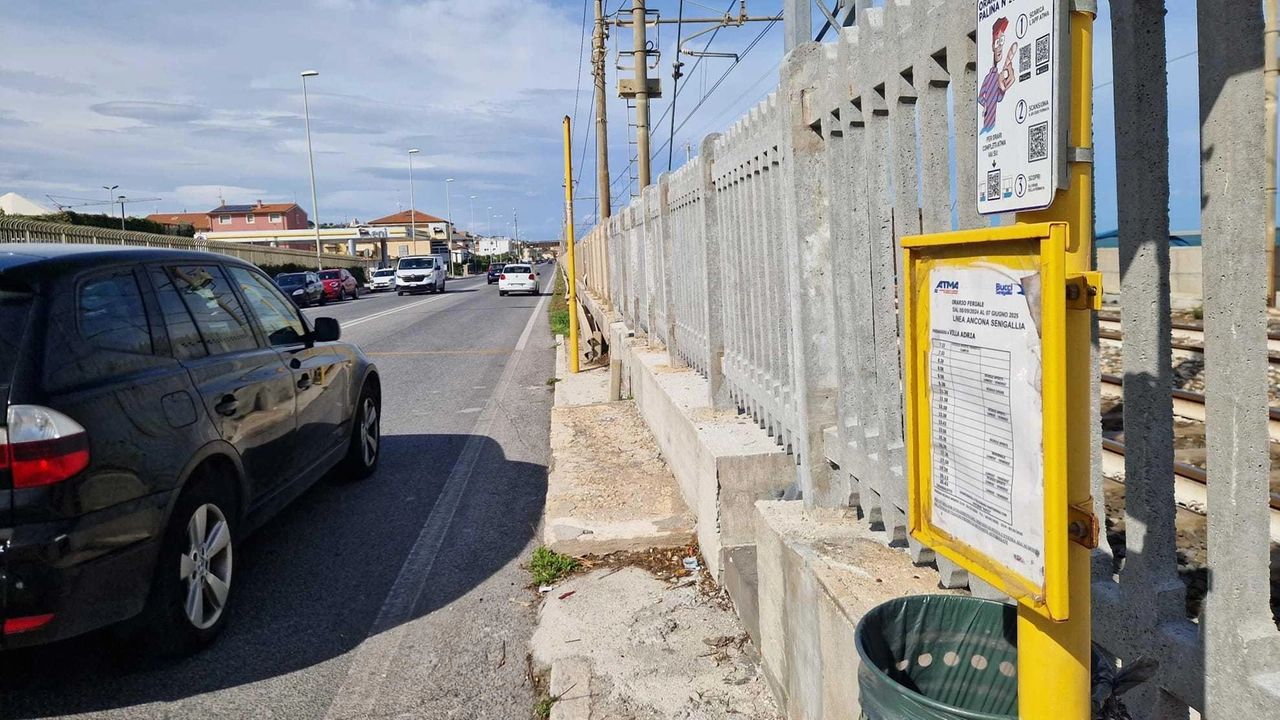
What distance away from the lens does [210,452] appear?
4.32m

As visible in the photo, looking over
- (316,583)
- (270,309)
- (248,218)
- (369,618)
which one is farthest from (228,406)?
(248,218)

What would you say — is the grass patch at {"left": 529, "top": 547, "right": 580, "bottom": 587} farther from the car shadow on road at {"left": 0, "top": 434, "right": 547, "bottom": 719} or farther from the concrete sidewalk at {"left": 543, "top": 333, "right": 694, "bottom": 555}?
the car shadow on road at {"left": 0, "top": 434, "right": 547, "bottom": 719}

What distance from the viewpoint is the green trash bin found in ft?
6.82

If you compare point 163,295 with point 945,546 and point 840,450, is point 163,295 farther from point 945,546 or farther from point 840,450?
point 945,546

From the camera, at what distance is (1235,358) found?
161cm

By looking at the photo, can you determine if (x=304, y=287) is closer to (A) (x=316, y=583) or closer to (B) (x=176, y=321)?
(A) (x=316, y=583)

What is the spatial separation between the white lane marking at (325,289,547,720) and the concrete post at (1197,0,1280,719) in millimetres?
2953

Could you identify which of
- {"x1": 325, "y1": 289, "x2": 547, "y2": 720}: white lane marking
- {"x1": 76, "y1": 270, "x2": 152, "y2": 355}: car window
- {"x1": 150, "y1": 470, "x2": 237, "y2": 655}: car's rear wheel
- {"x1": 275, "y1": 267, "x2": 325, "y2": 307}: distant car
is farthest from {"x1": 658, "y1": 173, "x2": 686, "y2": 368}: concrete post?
{"x1": 275, "y1": 267, "x2": 325, "y2": 307}: distant car

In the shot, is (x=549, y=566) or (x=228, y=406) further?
(x=549, y=566)

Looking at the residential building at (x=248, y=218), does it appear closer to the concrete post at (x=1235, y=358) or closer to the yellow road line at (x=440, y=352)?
the yellow road line at (x=440, y=352)

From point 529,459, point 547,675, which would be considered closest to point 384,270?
point 529,459

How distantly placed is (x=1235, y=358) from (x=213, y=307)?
4647 mm

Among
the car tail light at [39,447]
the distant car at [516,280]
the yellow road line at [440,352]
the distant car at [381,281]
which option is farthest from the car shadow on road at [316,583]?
the distant car at [381,281]

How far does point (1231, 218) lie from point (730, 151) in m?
3.37
